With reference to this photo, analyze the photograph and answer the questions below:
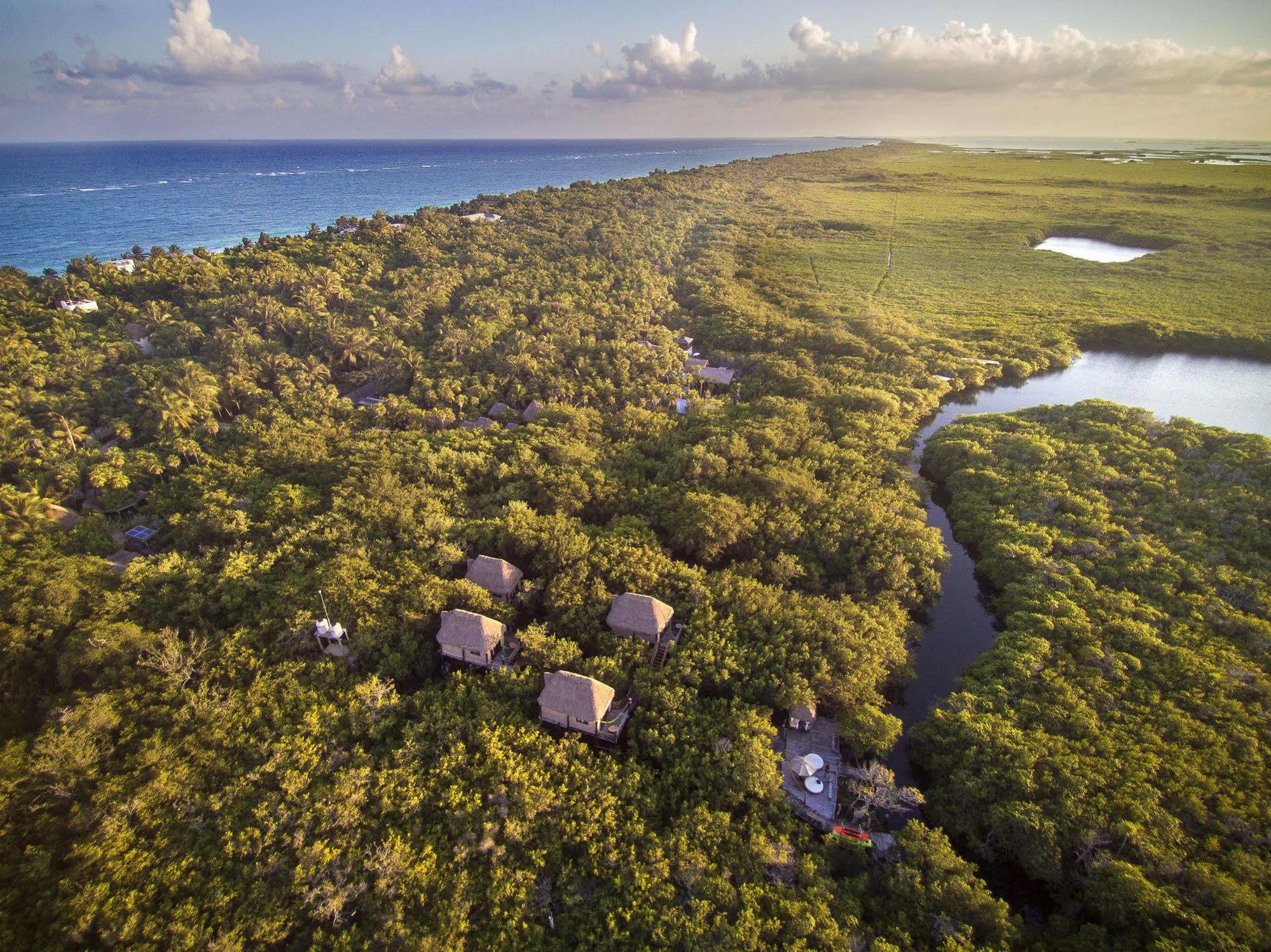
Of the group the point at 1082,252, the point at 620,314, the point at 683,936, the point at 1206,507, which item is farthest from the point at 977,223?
the point at 683,936

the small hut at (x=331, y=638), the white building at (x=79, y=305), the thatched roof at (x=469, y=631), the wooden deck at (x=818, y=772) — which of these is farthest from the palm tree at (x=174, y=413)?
the wooden deck at (x=818, y=772)

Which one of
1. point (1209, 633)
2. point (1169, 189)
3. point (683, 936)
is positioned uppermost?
point (1169, 189)

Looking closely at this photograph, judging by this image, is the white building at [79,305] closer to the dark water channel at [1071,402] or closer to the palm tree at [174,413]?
the palm tree at [174,413]

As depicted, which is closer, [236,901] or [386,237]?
[236,901]

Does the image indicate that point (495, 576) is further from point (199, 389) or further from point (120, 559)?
point (199, 389)

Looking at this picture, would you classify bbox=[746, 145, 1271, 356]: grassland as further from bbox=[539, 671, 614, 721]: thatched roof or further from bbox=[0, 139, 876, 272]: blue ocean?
bbox=[0, 139, 876, 272]: blue ocean

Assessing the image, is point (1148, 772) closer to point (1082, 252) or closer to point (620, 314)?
point (620, 314)
